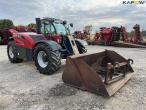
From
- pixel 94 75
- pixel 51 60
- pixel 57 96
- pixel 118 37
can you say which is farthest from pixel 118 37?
pixel 57 96

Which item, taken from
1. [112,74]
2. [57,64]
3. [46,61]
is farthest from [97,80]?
[46,61]

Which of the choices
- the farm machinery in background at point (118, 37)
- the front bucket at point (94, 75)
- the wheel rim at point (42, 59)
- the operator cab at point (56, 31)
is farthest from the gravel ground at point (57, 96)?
the farm machinery in background at point (118, 37)

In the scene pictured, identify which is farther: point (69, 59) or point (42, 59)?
point (42, 59)

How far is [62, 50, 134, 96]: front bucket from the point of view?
5214 millimetres

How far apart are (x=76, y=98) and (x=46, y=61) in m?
2.65

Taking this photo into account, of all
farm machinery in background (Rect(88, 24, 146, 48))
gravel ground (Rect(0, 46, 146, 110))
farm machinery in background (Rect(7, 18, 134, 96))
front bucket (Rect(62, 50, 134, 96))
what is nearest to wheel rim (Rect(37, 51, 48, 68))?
farm machinery in background (Rect(7, 18, 134, 96))

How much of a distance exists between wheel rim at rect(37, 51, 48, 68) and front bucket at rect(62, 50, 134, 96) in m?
1.57

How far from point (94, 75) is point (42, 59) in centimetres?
284

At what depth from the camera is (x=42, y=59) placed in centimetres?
771

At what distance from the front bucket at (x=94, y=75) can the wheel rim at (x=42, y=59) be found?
1574mm

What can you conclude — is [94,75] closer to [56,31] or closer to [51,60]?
[51,60]

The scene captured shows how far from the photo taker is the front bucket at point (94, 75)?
5214mm

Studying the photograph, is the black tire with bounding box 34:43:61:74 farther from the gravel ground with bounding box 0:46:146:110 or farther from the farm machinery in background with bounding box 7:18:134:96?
the gravel ground with bounding box 0:46:146:110

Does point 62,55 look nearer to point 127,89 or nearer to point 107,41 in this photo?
point 127,89
